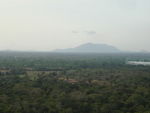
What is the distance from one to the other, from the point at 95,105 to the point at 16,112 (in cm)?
824

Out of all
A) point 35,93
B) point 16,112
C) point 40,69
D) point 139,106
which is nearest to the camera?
point 16,112

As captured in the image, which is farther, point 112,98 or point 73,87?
point 73,87

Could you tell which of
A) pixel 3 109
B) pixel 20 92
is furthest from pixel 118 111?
pixel 20 92

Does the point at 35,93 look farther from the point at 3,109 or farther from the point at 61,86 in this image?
the point at 3,109

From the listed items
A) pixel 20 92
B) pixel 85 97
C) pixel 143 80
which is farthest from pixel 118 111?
A: pixel 143 80

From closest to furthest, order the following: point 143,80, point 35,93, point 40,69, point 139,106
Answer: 1. point 139,106
2. point 35,93
3. point 143,80
4. point 40,69

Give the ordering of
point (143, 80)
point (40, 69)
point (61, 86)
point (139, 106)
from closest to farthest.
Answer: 1. point (139, 106)
2. point (61, 86)
3. point (143, 80)
4. point (40, 69)

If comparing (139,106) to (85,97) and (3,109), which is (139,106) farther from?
(3,109)

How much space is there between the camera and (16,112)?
61.4ft

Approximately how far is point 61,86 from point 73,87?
1.91 m

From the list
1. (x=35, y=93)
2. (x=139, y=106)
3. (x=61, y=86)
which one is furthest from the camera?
(x=61, y=86)

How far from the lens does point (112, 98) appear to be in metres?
23.3

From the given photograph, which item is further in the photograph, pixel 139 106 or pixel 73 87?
pixel 73 87

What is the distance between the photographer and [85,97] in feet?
79.3
